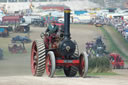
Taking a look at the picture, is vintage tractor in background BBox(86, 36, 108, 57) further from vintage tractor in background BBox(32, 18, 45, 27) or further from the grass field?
vintage tractor in background BBox(32, 18, 45, 27)

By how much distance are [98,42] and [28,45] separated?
22.9 ft

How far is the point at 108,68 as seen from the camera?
26188 millimetres

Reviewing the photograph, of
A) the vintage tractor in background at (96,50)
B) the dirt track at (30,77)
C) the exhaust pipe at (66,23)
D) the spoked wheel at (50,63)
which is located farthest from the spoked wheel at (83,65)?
the vintage tractor in background at (96,50)

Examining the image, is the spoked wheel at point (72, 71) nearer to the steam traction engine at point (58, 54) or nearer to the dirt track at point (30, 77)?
the steam traction engine at point (58, 54)

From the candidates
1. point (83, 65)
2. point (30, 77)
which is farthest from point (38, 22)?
point (30, 77)

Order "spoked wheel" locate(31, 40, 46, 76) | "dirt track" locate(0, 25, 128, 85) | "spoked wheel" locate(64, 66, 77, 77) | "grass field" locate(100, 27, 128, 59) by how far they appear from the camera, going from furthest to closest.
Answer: "grass field" locate(100, 27, 128, 59), "spoked wheel" locate(64, 66, 77, 77), "spoked wheel" locate(31, 40, 46, 76), "dirt track" locate(0, 25, 128, 85)

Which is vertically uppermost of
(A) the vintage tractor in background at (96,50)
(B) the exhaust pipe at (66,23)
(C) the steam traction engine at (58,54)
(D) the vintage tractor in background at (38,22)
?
(B) the exhaust pipe at (66,23)

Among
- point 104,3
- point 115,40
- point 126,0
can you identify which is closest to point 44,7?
point 104,3

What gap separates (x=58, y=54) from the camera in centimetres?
1777

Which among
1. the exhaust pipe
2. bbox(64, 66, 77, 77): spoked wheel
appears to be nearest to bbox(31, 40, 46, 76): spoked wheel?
the exhaust pipe

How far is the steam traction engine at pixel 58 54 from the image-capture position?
17188 mm

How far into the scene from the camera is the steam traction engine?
17.2 meters

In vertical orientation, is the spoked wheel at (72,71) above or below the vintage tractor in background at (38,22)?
above

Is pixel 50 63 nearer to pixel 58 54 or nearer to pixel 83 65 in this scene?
pixel 58 54
